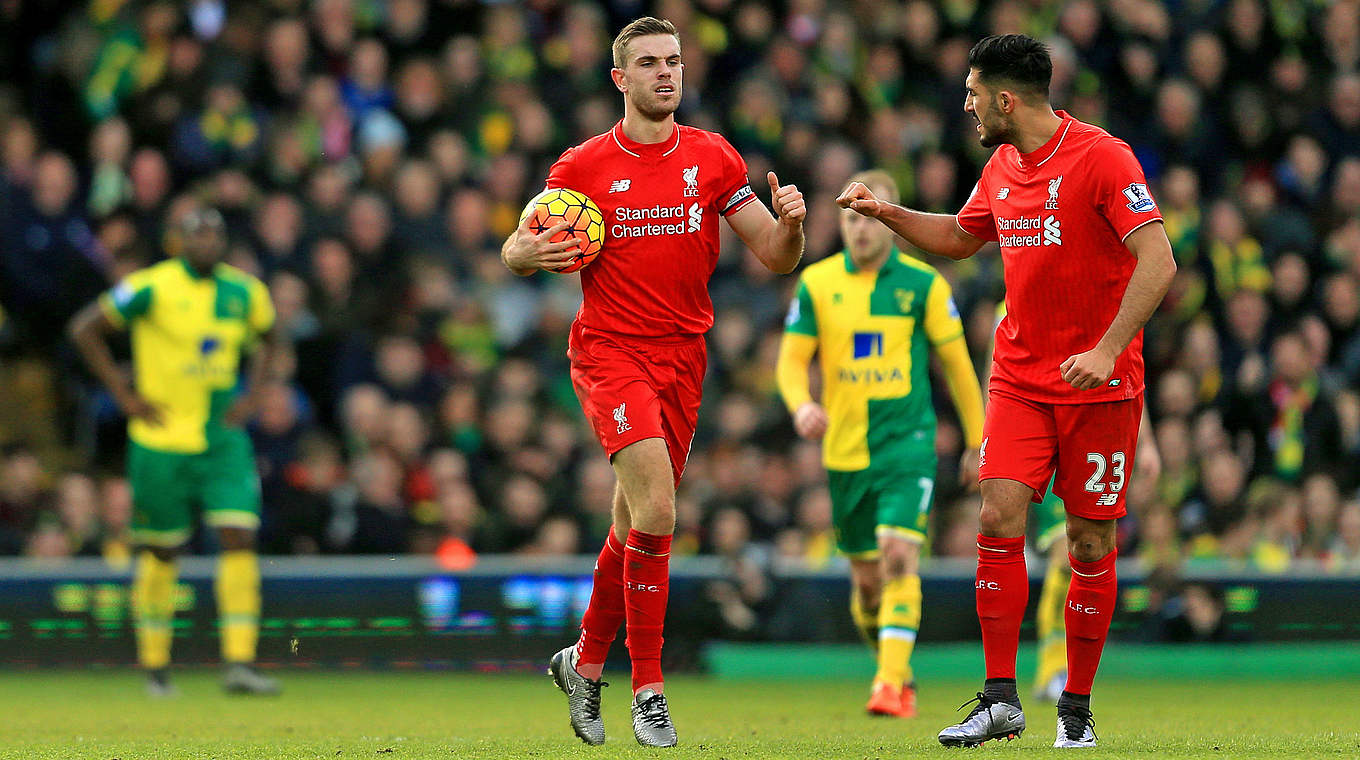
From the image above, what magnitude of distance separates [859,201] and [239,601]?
5806mm

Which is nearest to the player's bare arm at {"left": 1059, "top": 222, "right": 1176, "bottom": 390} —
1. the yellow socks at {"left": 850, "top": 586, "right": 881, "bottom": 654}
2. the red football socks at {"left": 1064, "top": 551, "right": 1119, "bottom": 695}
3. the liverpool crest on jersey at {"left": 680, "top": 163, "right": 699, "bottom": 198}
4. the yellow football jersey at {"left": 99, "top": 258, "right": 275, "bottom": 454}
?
the red football socks at {"left": 1064, "top": 551, "right": 1119, "bottom": 695}

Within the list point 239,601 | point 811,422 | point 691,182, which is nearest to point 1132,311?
point 691,182

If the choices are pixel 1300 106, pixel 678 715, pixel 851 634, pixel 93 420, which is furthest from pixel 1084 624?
pixel 1300 106

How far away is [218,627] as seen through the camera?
42.2 feet

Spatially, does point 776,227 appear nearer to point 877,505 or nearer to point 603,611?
point 603,611

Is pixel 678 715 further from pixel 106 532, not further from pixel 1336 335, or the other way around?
pixel 1336 335

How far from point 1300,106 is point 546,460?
26.9 feet

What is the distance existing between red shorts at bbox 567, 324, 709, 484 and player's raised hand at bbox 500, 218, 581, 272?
0.42 metres

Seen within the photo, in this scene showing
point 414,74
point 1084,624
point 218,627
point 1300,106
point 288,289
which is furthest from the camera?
point 1300,106

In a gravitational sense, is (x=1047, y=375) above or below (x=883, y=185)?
below

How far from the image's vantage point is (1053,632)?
1066cm

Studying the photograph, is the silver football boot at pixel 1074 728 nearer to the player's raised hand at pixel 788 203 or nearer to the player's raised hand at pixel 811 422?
the player's raised hand at pixel 788 203

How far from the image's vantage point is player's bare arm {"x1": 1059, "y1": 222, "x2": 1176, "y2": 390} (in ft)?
21.7

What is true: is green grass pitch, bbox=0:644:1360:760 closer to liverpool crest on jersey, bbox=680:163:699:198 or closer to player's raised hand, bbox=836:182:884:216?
player's raised hand, bbox=836:182:884:216
